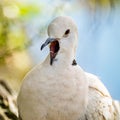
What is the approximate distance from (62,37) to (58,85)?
0.08 metres

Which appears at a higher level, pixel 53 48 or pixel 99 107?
pixel 53 48

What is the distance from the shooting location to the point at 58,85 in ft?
2.13

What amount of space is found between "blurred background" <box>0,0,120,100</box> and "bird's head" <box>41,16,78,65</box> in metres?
0.81

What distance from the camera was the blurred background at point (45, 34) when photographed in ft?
4.86

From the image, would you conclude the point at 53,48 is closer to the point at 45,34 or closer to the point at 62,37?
the point at 62,37

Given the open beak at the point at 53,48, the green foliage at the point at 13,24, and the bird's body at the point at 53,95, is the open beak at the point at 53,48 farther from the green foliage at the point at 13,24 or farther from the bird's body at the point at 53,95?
the green foliage at the point at 13,24

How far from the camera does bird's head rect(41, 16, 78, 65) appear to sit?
24.9 inches

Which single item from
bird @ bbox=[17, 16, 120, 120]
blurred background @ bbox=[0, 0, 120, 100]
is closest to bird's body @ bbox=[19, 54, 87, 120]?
bird @ bbox=[17, 16, 120, 120]

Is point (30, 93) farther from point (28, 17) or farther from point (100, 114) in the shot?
point (28, 17)

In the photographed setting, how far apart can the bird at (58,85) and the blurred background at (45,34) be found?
803 millimetres

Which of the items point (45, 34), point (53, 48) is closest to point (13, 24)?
point (45, 34)

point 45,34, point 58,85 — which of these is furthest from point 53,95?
point 45,34

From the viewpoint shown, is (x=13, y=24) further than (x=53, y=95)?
Yes

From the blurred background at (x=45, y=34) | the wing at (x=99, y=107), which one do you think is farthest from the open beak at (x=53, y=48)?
the blurred background at (x=45, y=34)
